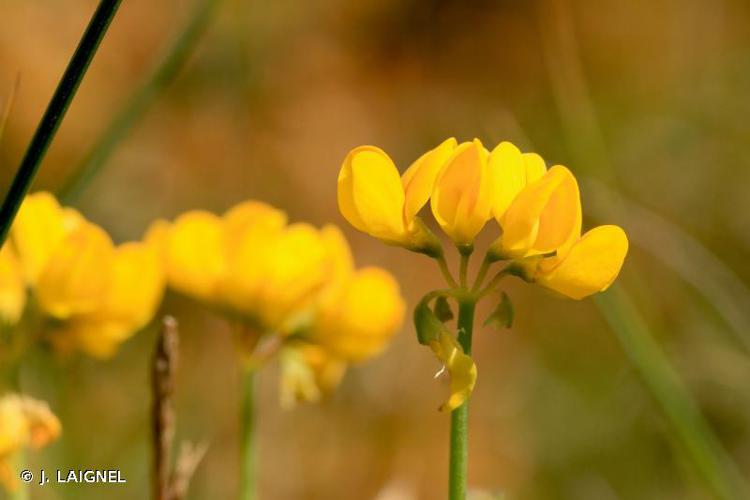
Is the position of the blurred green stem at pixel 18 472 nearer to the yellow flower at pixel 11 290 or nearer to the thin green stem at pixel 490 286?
the yellow flower at pixel 11 290

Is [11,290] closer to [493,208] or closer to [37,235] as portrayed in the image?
[37,235]

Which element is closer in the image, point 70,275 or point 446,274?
point 446,274

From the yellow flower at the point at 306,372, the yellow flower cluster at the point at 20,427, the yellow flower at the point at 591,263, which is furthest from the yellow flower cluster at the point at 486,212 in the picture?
the yellow flower at the point at 306,372

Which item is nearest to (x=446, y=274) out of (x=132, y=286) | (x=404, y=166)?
(x=132, y=286)

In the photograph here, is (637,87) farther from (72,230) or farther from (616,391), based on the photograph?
(72,230)

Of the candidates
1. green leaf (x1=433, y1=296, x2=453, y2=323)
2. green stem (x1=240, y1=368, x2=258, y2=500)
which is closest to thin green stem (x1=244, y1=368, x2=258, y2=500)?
green stem (x1=240, y1=368, x2=258, y2=500)

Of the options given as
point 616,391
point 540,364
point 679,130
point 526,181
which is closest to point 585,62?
point 679,130
